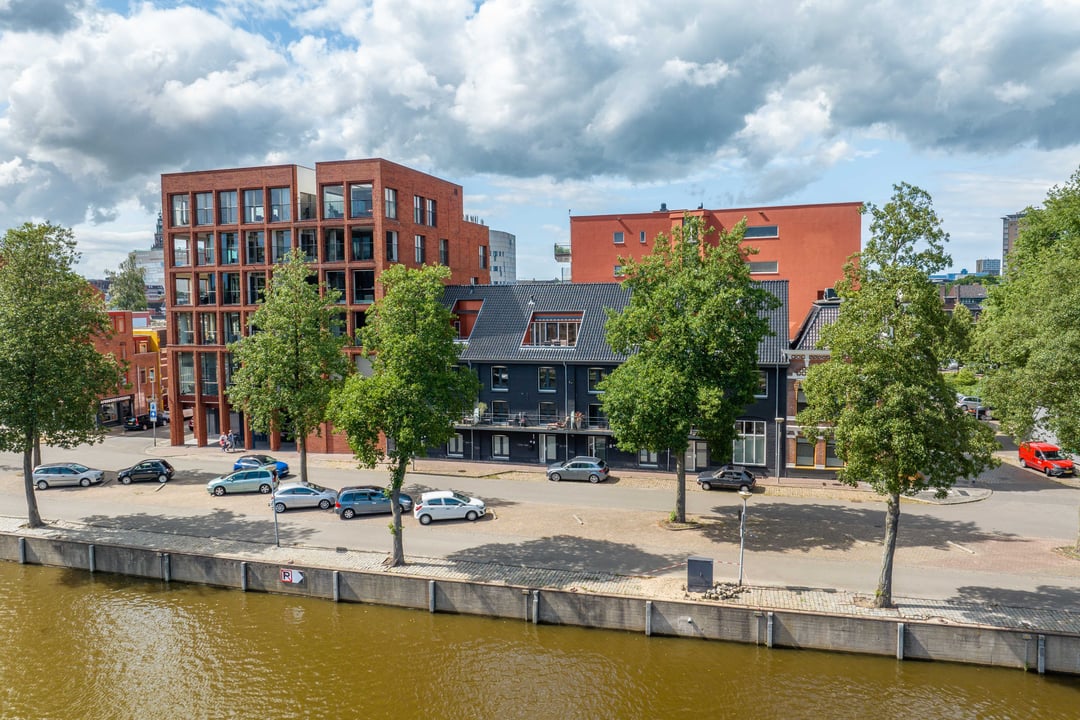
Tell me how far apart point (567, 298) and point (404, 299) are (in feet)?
69.2

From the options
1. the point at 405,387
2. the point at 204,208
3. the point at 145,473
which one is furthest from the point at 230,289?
the point at 405,387

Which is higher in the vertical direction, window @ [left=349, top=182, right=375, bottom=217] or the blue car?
window @ [left=349, top=182, right=375, bottom=217]

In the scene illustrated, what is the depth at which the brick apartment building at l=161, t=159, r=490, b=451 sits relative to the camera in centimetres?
4906

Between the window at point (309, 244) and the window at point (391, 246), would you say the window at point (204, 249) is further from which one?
the window at point (391, 246)

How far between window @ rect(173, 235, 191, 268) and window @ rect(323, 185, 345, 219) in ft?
39.2

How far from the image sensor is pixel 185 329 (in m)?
53.8

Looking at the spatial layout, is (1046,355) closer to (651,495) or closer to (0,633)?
(651,495)

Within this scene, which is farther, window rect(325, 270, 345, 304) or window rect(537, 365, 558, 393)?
window rect(325, 270, 345, 304)

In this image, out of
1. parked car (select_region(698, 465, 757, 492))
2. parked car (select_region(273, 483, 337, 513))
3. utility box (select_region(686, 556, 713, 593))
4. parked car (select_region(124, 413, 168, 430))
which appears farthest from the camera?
parked car (select_region(124, 413, 168, 430))

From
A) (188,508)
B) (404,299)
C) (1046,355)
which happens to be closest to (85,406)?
(188,508)

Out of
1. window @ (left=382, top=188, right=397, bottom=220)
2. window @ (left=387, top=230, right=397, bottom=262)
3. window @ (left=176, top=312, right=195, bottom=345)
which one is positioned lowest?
window @ (left=176, top=312, right=195, bottom=345)

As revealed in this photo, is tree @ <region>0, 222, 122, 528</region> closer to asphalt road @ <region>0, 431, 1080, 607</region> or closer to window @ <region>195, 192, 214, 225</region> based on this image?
asphalt road @ <region>0, 431, 1080, 607</region>

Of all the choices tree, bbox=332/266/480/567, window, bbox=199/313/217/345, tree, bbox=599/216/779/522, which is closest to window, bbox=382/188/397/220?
window, bbox=199/313/217/345

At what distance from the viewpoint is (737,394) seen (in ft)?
100
